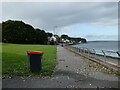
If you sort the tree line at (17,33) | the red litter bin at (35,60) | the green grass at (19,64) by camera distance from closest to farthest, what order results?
the red litter bin at (35,60)
the green grass at (19,64)
the tree line at (17,33)

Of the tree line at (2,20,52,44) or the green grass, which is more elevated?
the tree line at (2,20,52,44)

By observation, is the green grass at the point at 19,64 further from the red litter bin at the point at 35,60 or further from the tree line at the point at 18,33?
the tree line at the point at 18,33

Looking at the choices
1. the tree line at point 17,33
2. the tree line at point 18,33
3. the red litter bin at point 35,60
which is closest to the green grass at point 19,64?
the red litter bin at point 35,60

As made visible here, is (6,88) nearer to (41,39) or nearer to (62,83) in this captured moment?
(62,83)

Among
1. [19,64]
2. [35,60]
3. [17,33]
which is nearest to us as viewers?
[35,60]

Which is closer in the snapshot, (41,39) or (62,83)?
(62,83)

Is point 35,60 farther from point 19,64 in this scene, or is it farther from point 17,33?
point 17,33

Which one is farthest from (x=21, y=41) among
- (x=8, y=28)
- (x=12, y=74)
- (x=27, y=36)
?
(x=12, y=74)

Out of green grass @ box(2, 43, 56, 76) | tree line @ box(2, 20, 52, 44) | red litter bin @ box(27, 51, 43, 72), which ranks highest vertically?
tree line @ box(2, 20, 52, 44)

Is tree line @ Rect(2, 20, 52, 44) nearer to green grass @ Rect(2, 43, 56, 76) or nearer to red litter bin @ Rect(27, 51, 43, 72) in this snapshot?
green grass @ Rect(2, 43, 56, 76)

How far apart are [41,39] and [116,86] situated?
83680mm

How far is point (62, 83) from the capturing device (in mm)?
5285

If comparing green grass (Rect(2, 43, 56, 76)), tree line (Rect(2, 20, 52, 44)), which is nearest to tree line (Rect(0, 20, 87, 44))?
tree line (Rect(2, 20, 52, 44))

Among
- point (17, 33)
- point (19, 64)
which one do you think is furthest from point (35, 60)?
point (17, 33)
